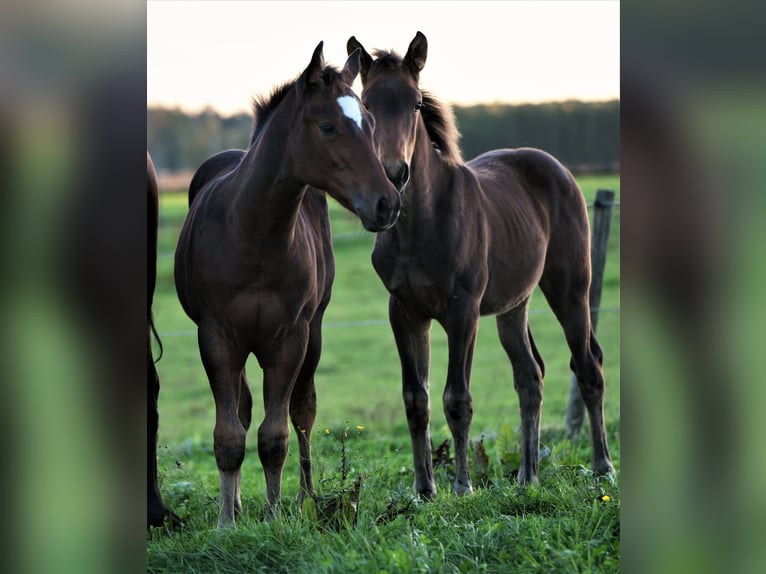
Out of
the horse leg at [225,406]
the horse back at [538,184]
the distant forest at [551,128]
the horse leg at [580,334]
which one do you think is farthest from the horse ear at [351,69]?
the distant forest at [551,128]

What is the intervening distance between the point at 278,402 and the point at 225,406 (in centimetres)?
25

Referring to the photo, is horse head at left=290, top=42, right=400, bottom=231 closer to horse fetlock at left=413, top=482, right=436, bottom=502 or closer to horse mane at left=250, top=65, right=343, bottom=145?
horse mane at left=250, top=65, right=343, bottom=145

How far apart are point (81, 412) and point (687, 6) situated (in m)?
1.90

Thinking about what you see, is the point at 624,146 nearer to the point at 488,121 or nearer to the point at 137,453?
the point at 137,453

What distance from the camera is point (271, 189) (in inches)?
170

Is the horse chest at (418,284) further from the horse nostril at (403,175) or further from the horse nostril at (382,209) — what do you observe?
the horse nostril at (382,209)

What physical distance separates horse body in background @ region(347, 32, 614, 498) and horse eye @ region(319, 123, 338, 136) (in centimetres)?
57

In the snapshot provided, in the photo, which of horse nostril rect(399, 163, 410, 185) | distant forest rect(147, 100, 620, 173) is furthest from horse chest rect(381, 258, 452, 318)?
distant forest rect(147, 100, 620, 173)

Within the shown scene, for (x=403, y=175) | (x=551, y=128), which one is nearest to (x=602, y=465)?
(x=403, y=175)

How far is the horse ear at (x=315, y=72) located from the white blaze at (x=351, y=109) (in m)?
0.14

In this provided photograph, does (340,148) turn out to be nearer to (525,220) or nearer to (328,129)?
(328,129)

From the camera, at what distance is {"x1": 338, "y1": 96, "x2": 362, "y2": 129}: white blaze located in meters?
4.02

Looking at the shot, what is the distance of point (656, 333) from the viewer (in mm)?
2543

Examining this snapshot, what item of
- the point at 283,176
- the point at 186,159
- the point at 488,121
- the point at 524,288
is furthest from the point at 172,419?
the point at 186,159
